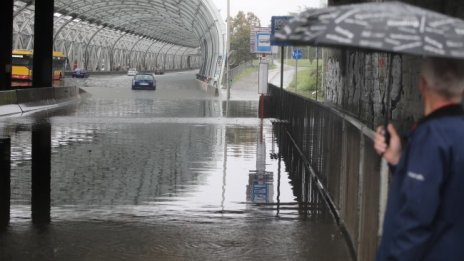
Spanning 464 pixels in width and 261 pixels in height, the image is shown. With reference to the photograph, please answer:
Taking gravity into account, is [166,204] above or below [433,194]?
below

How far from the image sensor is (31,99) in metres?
27.7

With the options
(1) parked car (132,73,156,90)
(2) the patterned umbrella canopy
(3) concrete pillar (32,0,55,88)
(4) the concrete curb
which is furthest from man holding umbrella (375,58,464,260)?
(1) parked car (132,73,156,90)

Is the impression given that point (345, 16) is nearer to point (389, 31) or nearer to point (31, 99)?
point (389, 31)

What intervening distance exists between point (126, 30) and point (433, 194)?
97561 mm

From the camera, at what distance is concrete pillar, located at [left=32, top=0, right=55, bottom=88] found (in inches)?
1220

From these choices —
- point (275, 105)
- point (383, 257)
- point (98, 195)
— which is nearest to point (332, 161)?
point (98, 195)

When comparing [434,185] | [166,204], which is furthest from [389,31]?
[166,204]

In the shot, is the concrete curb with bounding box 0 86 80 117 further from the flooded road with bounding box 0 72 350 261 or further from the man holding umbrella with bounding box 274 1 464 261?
the man holding umbrella with bounding box 274 1 464 261

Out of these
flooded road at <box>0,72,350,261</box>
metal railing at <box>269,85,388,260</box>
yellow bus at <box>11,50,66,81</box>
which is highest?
yellow bus at <box>11,50,66,81</box>

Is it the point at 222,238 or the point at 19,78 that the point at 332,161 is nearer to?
the point at 222,238

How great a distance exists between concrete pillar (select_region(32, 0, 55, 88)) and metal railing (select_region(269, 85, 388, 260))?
21428mm

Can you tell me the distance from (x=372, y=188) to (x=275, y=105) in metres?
20.6

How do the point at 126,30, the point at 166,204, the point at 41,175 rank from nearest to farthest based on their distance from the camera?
the point at 166,204 → the point at 41,175 → the point at 126,30

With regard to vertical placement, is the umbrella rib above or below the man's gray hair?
above
